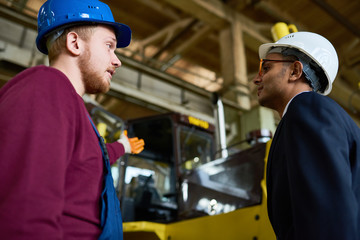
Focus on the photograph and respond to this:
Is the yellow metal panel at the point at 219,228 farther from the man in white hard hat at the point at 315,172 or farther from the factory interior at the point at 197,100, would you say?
the man in white hard hat at the point at 315,172

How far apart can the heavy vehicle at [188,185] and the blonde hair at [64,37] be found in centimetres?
168

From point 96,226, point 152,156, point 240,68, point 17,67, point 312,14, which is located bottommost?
point 96,226

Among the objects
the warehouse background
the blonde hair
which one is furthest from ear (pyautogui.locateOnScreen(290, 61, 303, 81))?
the warehouse background

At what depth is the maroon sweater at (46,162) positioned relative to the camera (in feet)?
2.78

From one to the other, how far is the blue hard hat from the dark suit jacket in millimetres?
946

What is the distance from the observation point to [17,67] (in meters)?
5.49

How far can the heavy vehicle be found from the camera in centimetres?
252

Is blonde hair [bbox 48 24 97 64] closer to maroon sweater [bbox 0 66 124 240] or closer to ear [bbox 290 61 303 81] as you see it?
maroon sweater [bbox 0 66 124 240]

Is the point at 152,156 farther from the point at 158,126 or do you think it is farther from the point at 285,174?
the point at 285,174

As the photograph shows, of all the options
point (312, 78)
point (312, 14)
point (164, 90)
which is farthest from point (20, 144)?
point (312, 14)

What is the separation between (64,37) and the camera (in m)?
1.41

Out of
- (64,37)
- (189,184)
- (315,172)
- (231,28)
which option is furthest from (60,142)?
(231,28)

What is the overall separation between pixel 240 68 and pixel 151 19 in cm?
349

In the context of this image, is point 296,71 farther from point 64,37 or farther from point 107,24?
point 64,37
